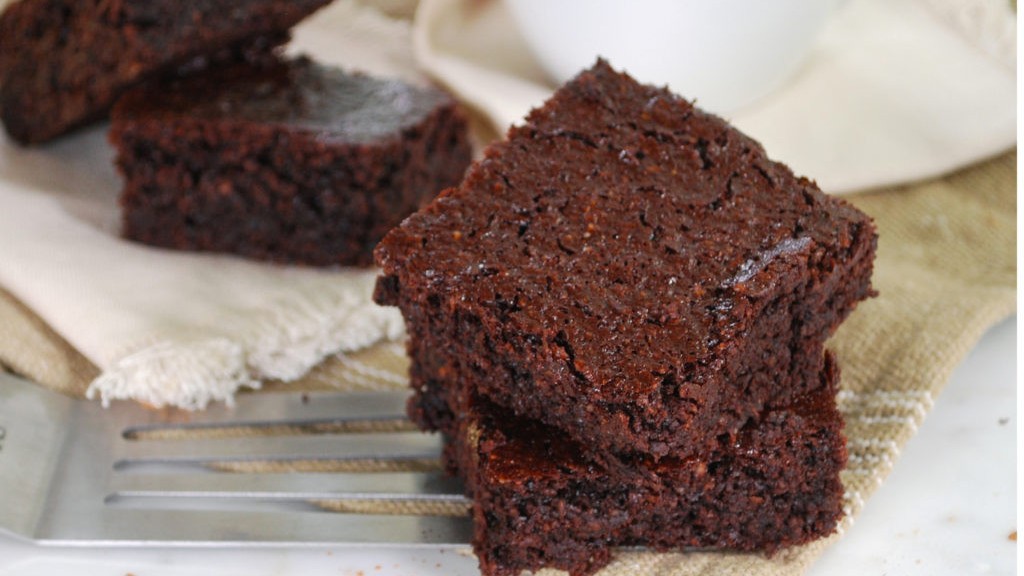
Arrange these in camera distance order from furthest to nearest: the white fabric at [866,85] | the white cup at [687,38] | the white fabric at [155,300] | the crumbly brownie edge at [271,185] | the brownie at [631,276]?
the white fabric at [866,85], the white cup at [687,38], the crumbly brownie edge at [271,185], the white fabric at [155,300], the brownie at [631,276]

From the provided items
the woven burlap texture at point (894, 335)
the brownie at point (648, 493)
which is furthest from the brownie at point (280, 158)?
the brownie at point (648, 493)

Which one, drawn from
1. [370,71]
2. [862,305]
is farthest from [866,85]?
[370,71]

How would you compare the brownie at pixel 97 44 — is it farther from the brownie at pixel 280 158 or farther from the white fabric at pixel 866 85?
the white fabric at pixel 866 85

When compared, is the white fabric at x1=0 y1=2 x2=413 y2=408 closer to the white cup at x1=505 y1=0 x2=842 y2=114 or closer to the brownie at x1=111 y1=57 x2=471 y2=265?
the brownie at x1=111 y1=57 x2=471 y2=265

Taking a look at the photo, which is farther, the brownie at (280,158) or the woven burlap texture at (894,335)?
the brownie at (280,158)

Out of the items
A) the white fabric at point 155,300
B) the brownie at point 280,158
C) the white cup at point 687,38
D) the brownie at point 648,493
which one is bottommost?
the white fabric at point 155,300

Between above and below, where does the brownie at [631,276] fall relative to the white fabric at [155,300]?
above

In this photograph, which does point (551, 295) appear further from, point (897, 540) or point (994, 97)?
point (994, 97)
